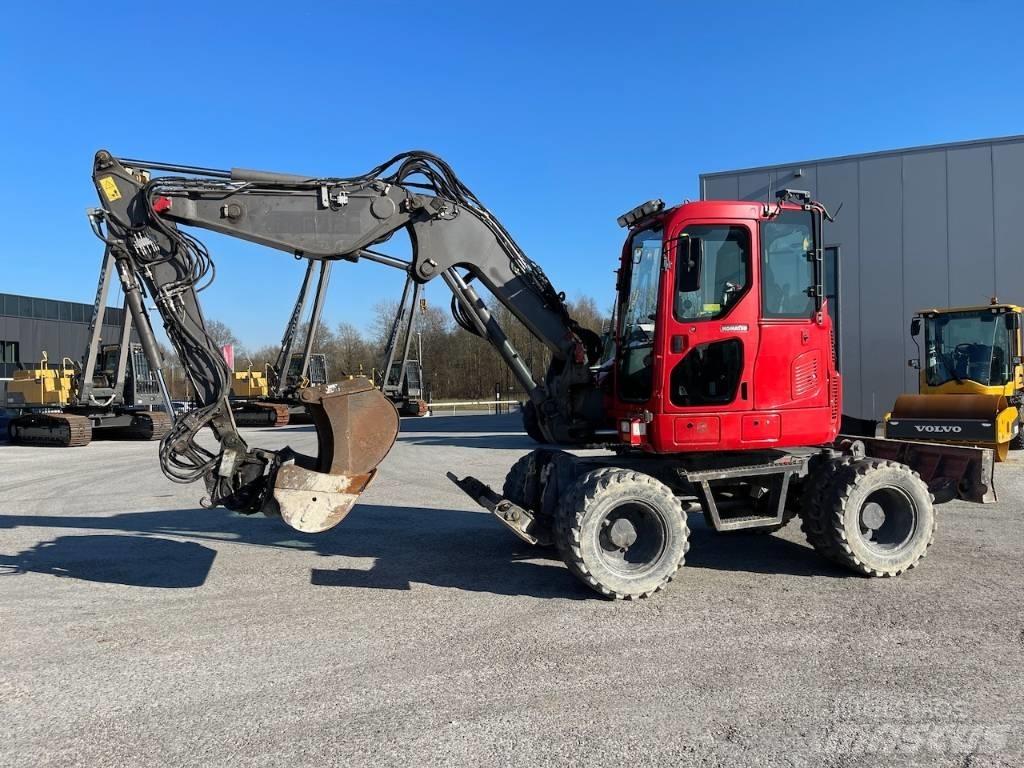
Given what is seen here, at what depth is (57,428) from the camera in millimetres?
21516

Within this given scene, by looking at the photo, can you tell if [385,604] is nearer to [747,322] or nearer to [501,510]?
[501,510]

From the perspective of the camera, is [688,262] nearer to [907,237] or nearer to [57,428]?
[907,237]

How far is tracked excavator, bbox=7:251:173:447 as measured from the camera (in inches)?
834

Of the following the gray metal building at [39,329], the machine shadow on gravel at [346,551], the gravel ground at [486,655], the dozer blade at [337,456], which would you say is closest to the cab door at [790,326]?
the gravel ground at [486,655]

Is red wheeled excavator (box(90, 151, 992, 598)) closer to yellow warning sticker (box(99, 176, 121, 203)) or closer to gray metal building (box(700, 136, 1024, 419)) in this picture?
yellow warning sticker (box(99, 176, 121, 203))

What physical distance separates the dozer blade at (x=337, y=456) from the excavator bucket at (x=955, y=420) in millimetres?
8206

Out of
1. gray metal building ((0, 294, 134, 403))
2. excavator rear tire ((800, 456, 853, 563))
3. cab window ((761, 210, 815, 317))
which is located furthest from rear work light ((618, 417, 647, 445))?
gray metal building ((0, 294, 134, 403))

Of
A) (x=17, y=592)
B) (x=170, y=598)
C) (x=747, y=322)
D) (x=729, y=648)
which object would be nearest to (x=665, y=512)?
(x=729, y=648)

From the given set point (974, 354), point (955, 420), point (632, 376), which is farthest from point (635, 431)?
point (974, 354)

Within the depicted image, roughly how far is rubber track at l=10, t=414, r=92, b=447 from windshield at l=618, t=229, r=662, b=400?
773 inches

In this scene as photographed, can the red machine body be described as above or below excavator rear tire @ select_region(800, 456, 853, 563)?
above

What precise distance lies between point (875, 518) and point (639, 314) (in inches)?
104

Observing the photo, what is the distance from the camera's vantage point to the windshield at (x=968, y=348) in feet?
47.5

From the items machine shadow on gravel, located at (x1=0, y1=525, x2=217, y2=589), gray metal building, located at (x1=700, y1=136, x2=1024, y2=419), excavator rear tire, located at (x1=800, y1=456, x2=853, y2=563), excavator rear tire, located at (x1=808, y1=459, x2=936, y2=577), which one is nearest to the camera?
excavator rear tire, located at (x1=808, y1=459, x2=936, y2=577)
